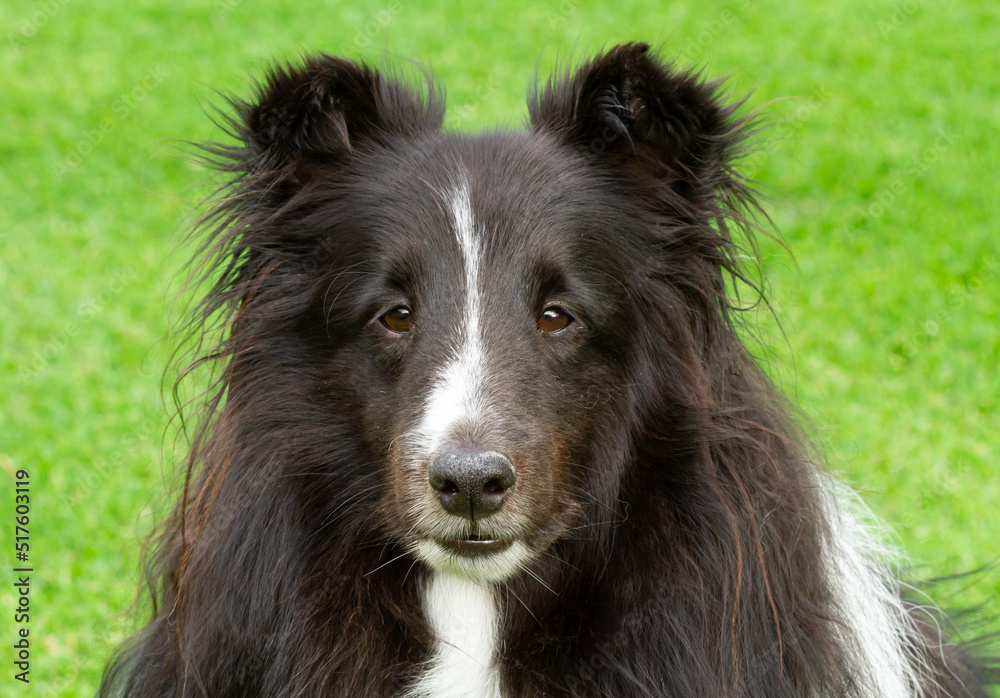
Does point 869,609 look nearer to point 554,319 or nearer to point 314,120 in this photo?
point 554,319

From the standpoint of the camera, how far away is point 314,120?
11.3ft

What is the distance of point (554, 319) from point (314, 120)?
1001mm

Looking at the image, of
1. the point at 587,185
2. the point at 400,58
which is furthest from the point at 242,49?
the point at 587,185

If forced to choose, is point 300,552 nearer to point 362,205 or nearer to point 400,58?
point 362,205

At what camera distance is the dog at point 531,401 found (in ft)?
10.8

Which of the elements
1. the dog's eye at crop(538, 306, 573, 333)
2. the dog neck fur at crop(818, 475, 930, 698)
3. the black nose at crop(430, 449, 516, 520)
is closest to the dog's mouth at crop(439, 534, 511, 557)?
the black nose at crop(430, 449, 516, 520)

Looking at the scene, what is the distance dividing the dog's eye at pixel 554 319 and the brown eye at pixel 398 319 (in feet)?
1.33

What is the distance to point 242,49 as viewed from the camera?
11312 millimetres

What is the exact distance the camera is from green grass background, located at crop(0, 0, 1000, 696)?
5.80 meters

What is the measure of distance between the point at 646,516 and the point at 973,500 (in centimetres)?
355

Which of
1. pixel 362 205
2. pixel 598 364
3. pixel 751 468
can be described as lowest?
pixel 751 468

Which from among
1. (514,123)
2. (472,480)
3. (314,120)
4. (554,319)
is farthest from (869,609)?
(314,120)

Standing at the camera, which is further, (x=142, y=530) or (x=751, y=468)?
(x=142, y=530)

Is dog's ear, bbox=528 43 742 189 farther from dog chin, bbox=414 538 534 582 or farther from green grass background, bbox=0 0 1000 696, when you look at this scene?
dog chin, bbox=414 538 534 582
